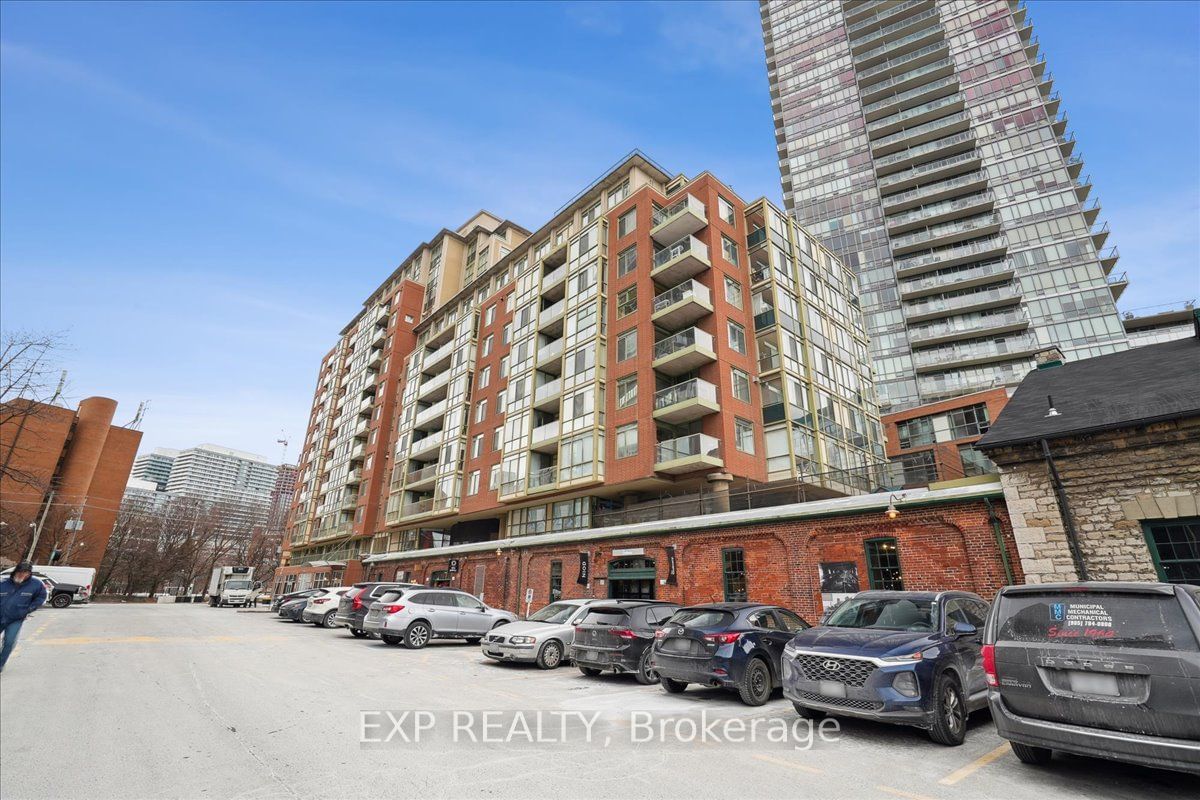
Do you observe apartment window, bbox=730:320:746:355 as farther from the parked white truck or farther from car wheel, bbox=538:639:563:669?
the parked white truck

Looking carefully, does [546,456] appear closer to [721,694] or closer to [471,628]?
[471,628]

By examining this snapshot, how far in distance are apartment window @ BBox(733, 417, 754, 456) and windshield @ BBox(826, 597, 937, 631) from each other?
1692 cm

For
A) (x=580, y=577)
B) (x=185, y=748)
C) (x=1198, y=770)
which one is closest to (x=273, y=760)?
(x=185, y=748)

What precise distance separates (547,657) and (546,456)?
18390 millimetres

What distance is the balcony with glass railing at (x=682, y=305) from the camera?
85.5 feet

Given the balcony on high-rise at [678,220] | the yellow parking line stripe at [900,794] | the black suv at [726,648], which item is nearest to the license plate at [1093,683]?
the yellow parking line stripe at [900,794]

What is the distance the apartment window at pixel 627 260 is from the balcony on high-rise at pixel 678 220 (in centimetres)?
143

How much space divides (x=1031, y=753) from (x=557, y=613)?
10447mm

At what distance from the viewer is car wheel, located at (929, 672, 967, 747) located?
6.03 meters

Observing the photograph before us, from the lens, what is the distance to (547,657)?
1261cm

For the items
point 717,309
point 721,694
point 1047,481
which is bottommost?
point 721,694

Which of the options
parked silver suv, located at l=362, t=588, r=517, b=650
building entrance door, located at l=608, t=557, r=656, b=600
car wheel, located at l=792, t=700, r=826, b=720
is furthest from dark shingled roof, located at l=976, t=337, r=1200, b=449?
parked silver suv, located at l=362, t=588, r=517, b=650

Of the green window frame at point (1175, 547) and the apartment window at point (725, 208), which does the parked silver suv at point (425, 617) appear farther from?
the apartment window at point (725, 208)

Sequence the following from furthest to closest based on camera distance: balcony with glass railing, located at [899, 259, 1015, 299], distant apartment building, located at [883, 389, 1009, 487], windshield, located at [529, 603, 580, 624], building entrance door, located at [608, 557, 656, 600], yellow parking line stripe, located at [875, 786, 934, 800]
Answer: balcony with glass railing, located at [899, 259, 1015, 299]
distant apartment building, located at [883, 389, 1009, 487]
building entrance door, located at [608, 557, 656, 600]
windshield, located at [529, 603, 580, 624]
yellow parking line stripe, located at [875, 786, 934, 800]
